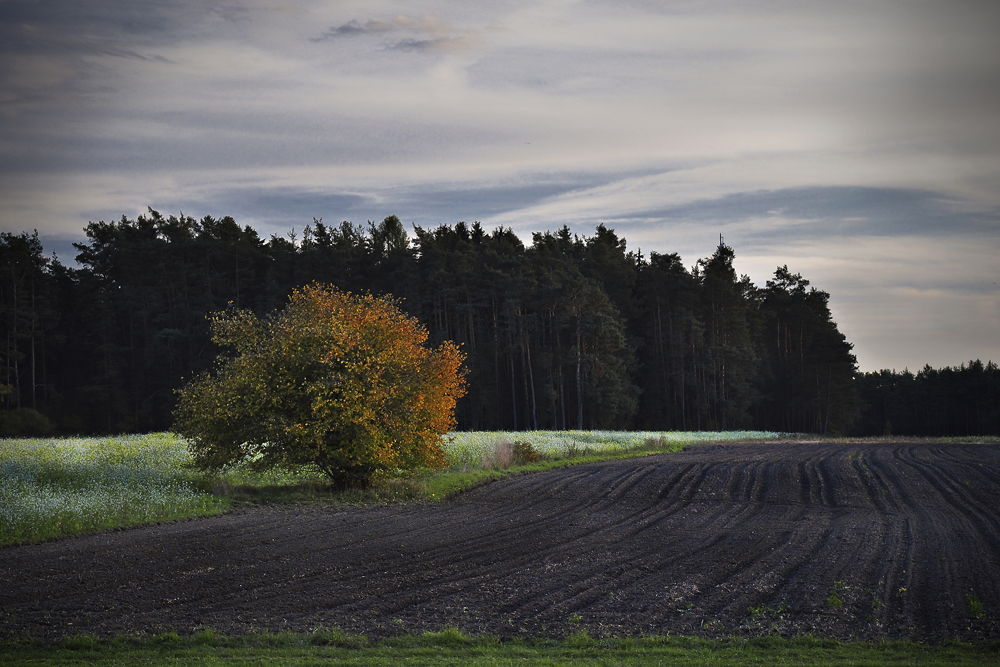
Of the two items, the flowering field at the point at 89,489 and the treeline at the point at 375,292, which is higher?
the treeline at the point at 375,292

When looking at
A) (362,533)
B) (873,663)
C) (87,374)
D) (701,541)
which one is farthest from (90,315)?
(873,663)

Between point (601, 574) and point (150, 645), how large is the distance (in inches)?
252

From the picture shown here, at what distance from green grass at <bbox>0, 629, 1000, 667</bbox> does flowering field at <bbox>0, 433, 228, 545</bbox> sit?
7.71 metres

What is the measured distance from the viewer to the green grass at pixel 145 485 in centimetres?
1572

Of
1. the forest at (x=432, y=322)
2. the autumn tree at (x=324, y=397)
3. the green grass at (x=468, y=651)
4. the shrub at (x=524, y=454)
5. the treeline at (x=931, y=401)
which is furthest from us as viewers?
the treeline at (x=931, y=401)

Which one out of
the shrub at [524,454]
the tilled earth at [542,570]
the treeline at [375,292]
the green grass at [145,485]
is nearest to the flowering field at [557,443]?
the green grass at [145,485]

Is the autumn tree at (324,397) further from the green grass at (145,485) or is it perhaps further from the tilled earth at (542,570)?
the tilled earth at (542,570)

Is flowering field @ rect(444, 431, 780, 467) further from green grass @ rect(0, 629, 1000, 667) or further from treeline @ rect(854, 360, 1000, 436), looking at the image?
treeline @ rect(854, 360, 1000, 436)

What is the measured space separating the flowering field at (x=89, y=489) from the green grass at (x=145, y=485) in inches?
0.8

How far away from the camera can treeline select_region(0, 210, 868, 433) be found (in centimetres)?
6094

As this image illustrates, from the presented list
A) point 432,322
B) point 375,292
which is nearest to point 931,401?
point 432,322

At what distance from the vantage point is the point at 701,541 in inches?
562

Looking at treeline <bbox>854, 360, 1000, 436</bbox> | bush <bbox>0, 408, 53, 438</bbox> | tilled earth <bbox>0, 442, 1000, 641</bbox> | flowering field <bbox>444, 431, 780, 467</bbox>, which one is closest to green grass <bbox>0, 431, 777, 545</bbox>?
flowering field <bbox>444, 431, 780, 467</bbox>

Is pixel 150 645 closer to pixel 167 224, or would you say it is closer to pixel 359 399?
pixel 359 399
